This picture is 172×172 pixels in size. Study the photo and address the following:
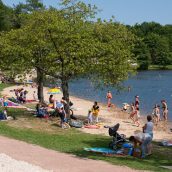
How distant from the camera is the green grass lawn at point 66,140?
1529cm

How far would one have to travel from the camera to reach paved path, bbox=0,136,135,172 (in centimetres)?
1302

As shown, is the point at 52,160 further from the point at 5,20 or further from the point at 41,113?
the point at 5,20

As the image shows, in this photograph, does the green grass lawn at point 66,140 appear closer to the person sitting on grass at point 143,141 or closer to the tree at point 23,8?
the person sitting on grass at point 143,141

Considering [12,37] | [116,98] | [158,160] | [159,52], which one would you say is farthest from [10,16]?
[158,160]

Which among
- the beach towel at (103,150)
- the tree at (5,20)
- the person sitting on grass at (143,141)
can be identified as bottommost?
the beach towel at (103,150)

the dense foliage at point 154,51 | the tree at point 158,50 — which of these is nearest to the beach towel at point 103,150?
the dense foliage at point 154,51

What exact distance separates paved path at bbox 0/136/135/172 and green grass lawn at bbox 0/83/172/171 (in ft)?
2.41

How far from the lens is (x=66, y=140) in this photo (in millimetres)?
18984

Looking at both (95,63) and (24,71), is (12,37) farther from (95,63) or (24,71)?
(95,63)

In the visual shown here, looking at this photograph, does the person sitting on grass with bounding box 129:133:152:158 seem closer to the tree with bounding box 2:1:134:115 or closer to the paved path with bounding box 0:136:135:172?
the paved path with bounding box 0:136:135:172

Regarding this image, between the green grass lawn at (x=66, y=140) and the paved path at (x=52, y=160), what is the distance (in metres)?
0.73

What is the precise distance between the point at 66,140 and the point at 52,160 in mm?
4989

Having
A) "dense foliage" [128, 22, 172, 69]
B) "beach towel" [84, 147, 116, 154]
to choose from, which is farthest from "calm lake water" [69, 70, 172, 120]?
"dense foliage" [128, 22, 172, 69]

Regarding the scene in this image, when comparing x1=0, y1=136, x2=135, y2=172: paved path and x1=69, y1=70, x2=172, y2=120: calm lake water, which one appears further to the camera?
x1=69, y1=70, x2=172, y2=120: calm lake water
